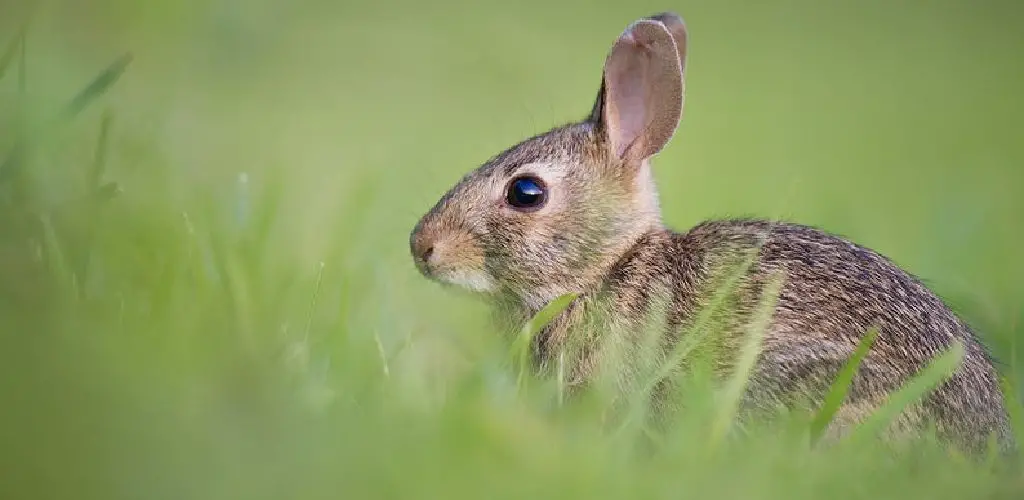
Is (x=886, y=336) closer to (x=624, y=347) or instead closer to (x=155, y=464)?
(x=624, y=347)

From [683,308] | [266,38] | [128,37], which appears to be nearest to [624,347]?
[683,308]

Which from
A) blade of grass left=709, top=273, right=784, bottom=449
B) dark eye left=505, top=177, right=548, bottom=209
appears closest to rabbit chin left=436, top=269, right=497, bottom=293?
dark eye left=505, top=177, right=548, bottom=209

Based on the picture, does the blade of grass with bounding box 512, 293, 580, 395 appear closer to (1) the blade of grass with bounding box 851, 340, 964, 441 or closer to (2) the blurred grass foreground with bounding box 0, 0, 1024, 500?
(2) the blurred grass foreground with bounding box 0, 0, 1024, 500

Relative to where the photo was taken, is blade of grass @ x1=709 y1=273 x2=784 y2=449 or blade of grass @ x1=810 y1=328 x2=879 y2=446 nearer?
blade of grass @ x1=709 y1=273 x2=784 y2=449

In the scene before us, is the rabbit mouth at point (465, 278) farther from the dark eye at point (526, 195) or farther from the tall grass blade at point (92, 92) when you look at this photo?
the tall grass blade at point (92, 92)

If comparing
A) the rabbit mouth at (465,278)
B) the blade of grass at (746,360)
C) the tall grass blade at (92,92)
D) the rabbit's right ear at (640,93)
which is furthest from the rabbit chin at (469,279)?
the tall grass blade at (92,92)

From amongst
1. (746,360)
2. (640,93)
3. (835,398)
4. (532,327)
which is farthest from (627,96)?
(835,398)

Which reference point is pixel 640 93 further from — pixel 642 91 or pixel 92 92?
pixel 92 92

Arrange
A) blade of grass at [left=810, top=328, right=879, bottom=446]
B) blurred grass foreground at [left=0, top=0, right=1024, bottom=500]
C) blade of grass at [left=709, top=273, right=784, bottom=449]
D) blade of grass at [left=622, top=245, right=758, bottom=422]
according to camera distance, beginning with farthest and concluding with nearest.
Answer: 1. blade of grass at [left=622, top=245, right=758, bottom=422]
2. blade of grass at [left=810, top=328, right=879, bottom=446]
3. blade of grass at [left=709, top=273, right=784, bottom=449]
4. blurred grass foreground at [left=0, top=0, right=1024, bottom=500]
